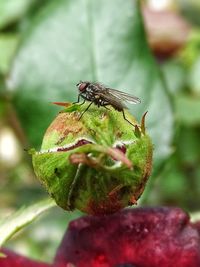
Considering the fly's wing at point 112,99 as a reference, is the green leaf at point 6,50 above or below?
below

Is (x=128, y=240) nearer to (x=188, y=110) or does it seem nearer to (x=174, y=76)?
(x=188, y=110)

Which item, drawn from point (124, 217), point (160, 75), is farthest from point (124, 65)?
point (124, 217)

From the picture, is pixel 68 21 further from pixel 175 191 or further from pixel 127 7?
pixel 175 191

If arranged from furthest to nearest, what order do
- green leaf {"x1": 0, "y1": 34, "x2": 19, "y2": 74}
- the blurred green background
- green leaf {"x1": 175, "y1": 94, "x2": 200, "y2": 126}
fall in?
green leaf {"x1": 175, "y1": 94, "x2": 200, "y2": 126} < green leaf {"x1": 0, "y1": 34, "x2": 19, "y2": 74} < the blurred green background

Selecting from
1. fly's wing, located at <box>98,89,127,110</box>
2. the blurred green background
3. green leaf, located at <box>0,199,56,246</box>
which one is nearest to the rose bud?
fly's wing, located at <box>98,89,127,110</box>

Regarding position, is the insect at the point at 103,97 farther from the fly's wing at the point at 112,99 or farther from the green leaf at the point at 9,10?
the green leaf at the point at 9,10

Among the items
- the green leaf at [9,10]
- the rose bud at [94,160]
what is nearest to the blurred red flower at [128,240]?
the rose bud at [94,160]

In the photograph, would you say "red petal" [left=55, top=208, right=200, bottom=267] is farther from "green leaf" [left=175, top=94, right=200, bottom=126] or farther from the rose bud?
"green leaf" [left=175, top=94, right=200, bottom=126]
